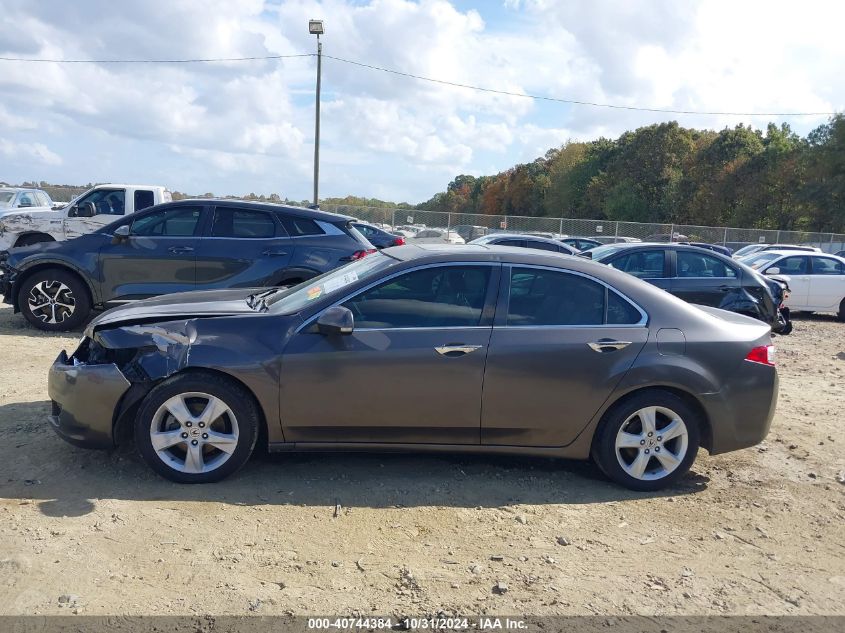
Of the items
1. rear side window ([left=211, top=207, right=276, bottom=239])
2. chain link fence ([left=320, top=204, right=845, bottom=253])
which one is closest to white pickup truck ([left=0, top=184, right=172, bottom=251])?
rear side window ([left=211, top=207, right=276, bottom=239])

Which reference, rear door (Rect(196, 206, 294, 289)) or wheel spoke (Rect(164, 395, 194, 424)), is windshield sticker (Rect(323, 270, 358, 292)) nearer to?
wheel spoke (Rect(164, 395, 194, 424))

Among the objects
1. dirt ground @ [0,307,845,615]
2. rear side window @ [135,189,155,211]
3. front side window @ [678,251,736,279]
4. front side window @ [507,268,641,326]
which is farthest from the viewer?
rear side window @ [135,189,155,211]

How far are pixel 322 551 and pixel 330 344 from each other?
1259 millimetres

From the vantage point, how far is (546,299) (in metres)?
4.56

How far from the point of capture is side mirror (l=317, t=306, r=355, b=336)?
4188 mm

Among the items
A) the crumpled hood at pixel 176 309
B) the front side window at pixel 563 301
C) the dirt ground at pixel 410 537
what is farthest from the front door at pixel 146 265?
the front side window at pixel 563 301

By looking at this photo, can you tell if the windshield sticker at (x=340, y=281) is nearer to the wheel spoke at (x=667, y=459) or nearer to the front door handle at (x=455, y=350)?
the front door handle at (x=455, y=350)

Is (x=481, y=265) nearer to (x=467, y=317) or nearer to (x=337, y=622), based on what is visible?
(x=467, y=317)

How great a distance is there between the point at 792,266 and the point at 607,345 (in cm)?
1227

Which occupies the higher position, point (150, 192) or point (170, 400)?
point (150, 192)

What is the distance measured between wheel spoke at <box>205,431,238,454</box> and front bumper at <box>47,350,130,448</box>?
60 cm

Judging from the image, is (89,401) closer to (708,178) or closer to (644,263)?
(644,263)

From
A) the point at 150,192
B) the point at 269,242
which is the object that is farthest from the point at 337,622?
the point at 150,192

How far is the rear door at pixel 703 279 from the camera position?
372 inches
